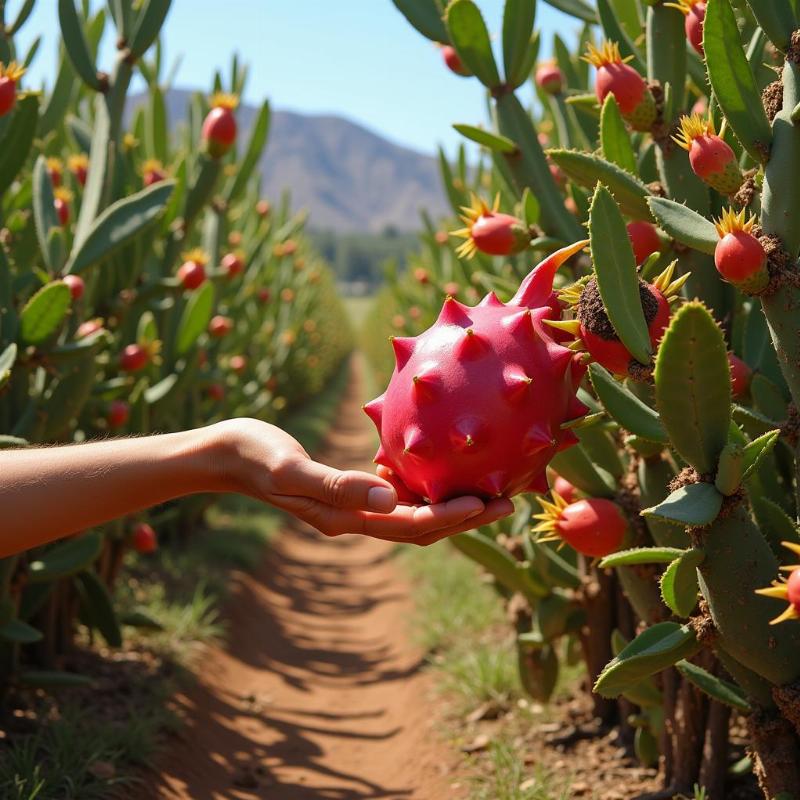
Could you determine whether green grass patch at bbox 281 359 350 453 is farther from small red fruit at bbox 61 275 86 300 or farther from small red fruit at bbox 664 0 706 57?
small red fruit at bbox 664 0 706 57

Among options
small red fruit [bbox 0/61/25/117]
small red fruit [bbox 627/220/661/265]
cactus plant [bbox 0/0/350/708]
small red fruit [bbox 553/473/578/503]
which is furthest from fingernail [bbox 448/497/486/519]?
small red fruit [bbox 0/61/25/117]

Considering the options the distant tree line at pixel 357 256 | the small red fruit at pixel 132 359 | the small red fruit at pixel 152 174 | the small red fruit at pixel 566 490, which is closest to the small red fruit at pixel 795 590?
the small red fruit at pixel 566 490

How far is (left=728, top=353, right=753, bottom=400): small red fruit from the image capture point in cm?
187

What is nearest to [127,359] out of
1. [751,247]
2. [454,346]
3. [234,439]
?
[234,439]

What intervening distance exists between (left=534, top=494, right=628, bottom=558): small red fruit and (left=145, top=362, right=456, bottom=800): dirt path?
1286mm

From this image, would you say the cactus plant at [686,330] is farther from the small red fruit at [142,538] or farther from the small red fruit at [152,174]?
the small red fruit at [152,174]

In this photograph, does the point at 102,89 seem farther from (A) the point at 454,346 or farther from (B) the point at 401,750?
(B) the point at 401,750

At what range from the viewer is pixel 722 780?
7.22ft

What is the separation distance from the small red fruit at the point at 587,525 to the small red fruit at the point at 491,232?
0.55 meters

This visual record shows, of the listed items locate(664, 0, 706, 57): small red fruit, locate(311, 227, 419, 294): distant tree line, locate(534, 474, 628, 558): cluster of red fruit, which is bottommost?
locate(534, 474, 628, 558): cluster of red fruit

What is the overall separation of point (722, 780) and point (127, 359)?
2.25 m

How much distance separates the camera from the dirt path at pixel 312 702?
3.04 m

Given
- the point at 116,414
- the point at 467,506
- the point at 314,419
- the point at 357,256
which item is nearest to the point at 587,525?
the point at 467,506

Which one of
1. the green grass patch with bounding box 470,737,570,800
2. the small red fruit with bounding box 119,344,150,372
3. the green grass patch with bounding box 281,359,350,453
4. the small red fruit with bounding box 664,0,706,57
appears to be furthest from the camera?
the green grass patch with bounding box 281,359,350,453
